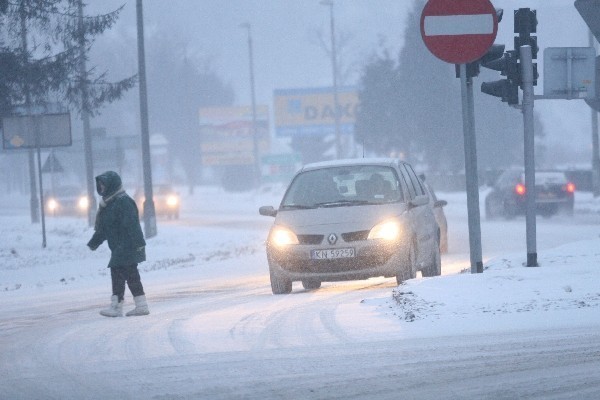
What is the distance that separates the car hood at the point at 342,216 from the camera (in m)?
14.7

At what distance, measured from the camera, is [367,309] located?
1210 centimetres

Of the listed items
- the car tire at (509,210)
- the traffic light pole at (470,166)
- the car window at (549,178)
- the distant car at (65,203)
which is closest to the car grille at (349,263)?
the traffic light pole at (470,166)

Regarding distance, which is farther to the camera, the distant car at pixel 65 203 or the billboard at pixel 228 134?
the billboard at pixel 228 134

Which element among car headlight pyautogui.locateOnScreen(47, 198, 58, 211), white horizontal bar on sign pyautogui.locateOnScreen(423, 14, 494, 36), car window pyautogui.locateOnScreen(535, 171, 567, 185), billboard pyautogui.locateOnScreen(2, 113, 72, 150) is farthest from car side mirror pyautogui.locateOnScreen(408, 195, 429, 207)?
car headlight pyautogui.locateOnScreen(47, 198, 58, 211)

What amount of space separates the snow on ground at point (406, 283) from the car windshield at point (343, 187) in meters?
1.55

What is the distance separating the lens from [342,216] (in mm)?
14797

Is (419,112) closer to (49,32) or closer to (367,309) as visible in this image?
(49,32)

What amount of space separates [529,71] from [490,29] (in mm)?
1444

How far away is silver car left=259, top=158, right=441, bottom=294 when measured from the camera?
14625 millimetres

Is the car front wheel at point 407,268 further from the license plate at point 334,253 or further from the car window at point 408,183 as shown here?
the car window at point 408,183

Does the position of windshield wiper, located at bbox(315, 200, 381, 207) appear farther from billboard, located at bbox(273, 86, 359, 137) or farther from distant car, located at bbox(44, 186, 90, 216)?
billboard, located at bbox(273, 86, 359, 137)

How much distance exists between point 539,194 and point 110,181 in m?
25.8

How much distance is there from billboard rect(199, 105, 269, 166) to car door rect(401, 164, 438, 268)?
245 ft

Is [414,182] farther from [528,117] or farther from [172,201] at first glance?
[172,201]
